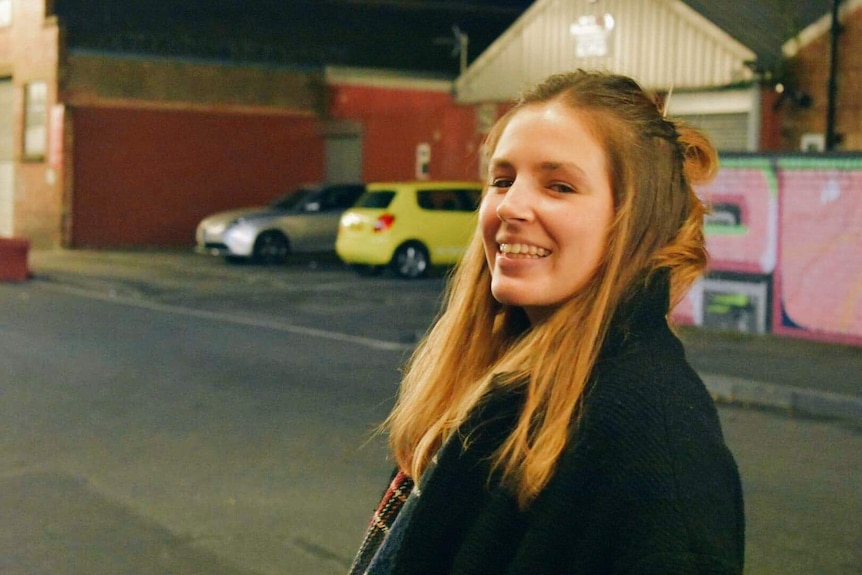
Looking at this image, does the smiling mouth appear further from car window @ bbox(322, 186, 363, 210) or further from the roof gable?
car window @ bbox(322, 186, 363, 210)

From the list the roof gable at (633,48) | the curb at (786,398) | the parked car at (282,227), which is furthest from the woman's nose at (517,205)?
the parked car at (282,227)

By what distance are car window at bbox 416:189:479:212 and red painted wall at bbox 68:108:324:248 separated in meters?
7.81

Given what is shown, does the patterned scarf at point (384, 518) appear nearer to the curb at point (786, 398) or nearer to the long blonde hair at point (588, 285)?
the long blonde hair at point (588, 285)

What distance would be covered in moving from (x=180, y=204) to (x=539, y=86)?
25.1m

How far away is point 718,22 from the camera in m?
19.5

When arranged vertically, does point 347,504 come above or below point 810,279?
below

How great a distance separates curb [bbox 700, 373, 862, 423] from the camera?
30.2 feet

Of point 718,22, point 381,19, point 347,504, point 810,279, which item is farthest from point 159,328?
point 381,19

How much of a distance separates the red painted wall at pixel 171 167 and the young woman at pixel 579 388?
24.4m

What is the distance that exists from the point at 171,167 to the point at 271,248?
5.46 m

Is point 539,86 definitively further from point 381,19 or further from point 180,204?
point 381,19

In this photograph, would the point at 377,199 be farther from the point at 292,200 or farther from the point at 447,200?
the point at 292,200

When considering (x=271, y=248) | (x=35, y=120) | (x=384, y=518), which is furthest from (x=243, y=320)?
(x=35, y=120)

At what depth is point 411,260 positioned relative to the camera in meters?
20.1
